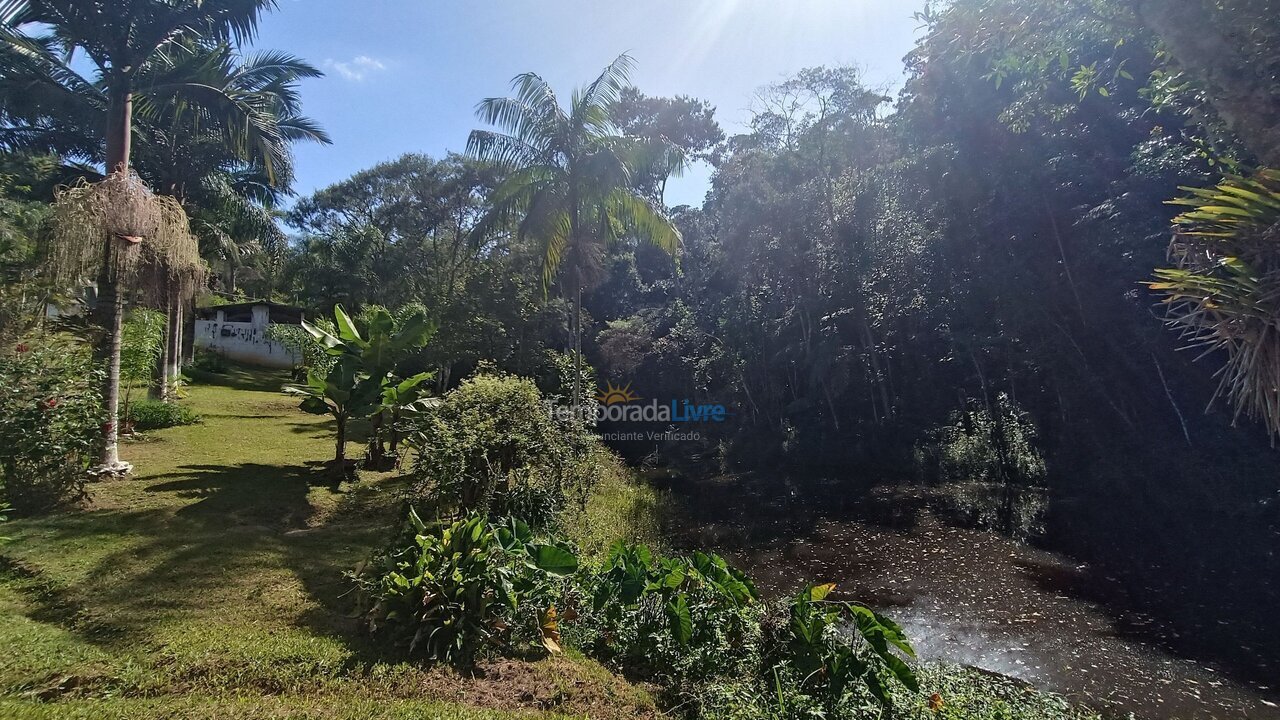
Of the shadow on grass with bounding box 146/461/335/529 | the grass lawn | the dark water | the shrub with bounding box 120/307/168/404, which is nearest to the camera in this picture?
the grass lawn

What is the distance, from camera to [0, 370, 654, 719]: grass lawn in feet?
9.98

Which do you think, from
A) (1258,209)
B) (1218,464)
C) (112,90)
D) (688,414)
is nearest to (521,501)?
(1258,209)

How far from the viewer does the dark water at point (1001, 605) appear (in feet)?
16.5

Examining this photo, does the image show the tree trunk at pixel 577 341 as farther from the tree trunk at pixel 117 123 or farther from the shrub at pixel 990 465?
the shrub at pixel 990 465

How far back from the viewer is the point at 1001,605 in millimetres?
6891

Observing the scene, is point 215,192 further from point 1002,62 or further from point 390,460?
point 1002,62

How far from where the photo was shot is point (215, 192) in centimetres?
1356

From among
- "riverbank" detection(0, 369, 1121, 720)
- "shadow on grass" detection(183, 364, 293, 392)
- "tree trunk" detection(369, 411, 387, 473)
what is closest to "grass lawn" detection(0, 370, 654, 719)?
"riverbank" detection(0, 369, 1121, 720)

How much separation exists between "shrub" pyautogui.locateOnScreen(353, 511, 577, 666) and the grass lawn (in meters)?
0.20

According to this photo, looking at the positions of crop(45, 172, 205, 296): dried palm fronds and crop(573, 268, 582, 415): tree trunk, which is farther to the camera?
crop(573, 268, 582, 415): tree trunk

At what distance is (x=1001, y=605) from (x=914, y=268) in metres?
12.5

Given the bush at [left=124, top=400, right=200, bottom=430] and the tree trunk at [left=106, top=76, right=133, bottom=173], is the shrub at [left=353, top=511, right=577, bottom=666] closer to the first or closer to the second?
the tree trunk at [left=106, top=76, right=133, bottom=173]

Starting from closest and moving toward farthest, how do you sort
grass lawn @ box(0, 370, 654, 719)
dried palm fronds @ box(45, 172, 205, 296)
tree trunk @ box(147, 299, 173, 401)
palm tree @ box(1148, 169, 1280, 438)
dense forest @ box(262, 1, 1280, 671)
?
palm tree @ box(1148, 169, 1280, 438) < grass lawn @ box(0, 370, 654, 719) < dried palm fronds @ box(45, 172, 205, 296) < dense forest @ box(262, 1, 1280, 671) < tree trunk @ box(147, 299, 173, 401)

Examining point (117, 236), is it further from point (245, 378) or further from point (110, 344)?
point (245, 378)
